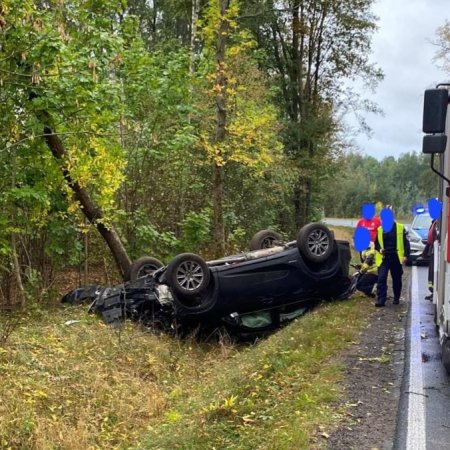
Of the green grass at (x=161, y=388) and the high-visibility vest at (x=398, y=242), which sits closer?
the green grass at (x=161, y=388)

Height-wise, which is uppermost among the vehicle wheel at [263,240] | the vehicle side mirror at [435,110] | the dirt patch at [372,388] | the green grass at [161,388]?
the vehicle side mirror at [435,110]

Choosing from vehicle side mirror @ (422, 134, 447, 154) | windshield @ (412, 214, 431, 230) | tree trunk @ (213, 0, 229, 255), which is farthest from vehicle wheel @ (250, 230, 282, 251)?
windshield @ (412, 214, 431, 230)

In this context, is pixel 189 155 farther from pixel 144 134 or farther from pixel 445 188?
pixel 445 188

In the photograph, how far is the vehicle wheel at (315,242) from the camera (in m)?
9.20

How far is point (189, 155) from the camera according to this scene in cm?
1384

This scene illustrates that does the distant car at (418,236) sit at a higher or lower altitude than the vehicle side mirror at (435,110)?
lower

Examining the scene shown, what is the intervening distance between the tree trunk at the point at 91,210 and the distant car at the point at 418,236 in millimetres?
8515

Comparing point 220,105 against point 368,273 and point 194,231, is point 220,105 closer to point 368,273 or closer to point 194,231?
point 194,231

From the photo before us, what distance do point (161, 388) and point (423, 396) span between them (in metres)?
2.98

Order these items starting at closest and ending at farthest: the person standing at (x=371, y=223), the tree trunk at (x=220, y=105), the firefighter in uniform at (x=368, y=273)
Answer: the person standing at (x=371, y=223), the firefighter in uniform at (x=368, y=273), the tree trunk at (x=220, y=105)

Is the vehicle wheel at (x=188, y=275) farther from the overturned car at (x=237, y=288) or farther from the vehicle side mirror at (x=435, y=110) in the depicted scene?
the vehicle side mirror at (x=435, y=110)

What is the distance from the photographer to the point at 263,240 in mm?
11305

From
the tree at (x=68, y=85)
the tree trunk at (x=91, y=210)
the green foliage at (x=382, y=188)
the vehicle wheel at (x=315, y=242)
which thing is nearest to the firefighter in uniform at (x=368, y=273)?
the vehicle wheel at (x=315, y=242)

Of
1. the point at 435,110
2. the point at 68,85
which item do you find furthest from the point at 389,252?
the point at 68,85
